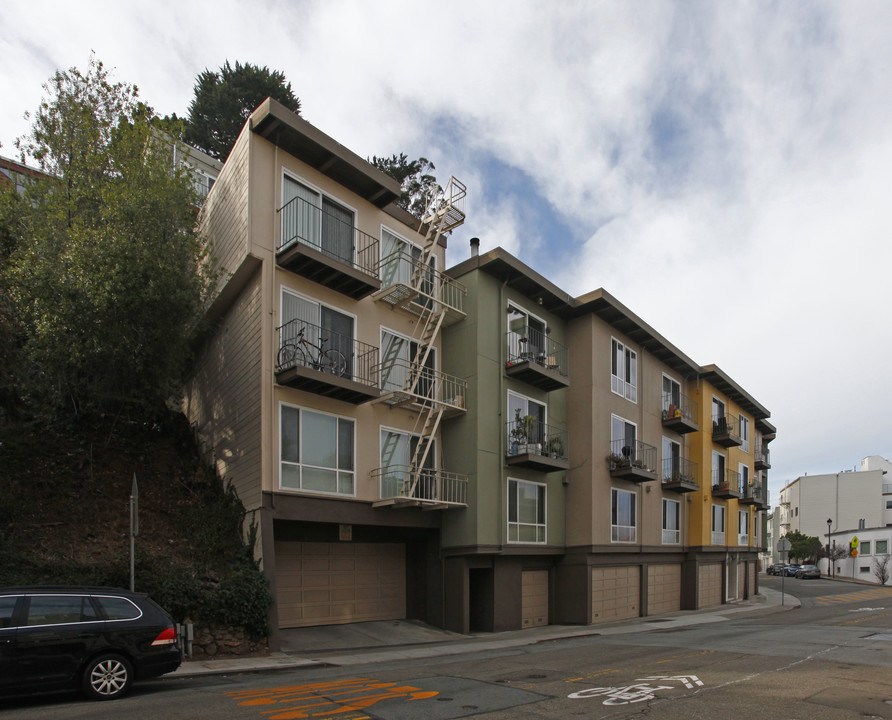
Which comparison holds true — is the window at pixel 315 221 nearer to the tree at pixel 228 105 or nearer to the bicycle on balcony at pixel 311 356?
the bicycle on balcony at pixel 311 356

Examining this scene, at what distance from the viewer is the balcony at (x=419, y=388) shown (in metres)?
19.2

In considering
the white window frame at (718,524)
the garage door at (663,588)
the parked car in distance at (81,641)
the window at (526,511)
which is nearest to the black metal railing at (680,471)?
the white window frame at (718,524)

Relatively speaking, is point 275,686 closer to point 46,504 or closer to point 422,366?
point 46,504

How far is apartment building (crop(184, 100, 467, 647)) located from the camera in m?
16.9

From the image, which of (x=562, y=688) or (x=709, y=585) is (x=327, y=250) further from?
(x=709, y=585)

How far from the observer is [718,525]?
34.3 m

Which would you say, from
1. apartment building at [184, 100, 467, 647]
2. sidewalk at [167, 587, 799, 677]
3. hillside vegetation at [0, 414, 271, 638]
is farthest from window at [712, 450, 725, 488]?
hillside vegetation at [0, 414, 271, 638]

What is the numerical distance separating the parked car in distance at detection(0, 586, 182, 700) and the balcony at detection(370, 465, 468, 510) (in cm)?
870

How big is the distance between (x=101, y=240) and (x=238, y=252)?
3123 mm

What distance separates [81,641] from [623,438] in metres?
20.8

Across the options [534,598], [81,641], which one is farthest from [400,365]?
[81,641]

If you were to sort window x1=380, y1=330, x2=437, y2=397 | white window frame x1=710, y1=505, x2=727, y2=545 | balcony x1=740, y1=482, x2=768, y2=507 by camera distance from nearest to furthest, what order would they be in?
window x1=380, y1=330, x2=437, y2=397 → white window frame x1=710, y1=505, x2=727, y2=545 → balcony x1=740, y1=482, x2=768, y2=507

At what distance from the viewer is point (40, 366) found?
17.2 meters

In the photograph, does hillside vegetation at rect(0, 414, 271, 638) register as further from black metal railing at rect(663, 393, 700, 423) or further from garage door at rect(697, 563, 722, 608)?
garage door at rect(697, 563, 722, 608)
